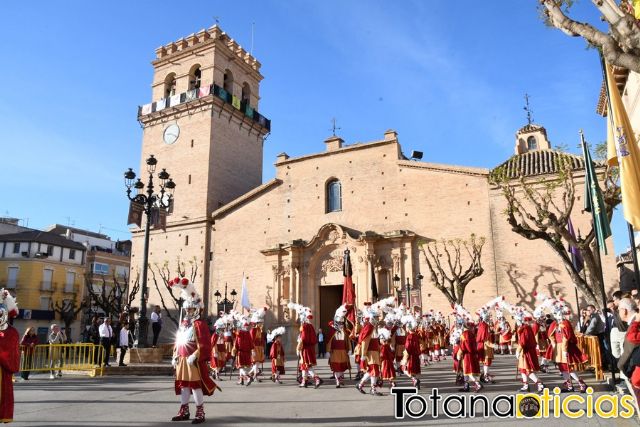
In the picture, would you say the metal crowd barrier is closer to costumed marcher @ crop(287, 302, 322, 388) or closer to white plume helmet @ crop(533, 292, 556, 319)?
costumed marcher @ crop(287, 302, 322, 388)

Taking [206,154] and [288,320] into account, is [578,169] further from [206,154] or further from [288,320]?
[206,154]

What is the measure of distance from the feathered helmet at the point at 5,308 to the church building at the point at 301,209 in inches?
878

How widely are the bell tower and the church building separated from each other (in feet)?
0.29

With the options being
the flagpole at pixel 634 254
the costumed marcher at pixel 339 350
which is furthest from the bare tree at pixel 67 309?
the flagpole at pixel 634 254

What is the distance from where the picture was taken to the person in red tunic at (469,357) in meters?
11.0

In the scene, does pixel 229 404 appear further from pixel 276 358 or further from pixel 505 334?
pixel 505 334

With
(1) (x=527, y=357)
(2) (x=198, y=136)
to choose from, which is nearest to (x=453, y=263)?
(1) (x=527, y=357)

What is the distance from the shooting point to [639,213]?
7836 mm

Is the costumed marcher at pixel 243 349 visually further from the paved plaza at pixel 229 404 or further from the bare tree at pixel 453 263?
the bare tree at pixel 453 263

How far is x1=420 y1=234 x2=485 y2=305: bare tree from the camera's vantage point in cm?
2553

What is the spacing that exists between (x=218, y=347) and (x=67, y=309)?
3573 centimetres

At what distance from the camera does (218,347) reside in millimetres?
15344

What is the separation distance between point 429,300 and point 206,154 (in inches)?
726

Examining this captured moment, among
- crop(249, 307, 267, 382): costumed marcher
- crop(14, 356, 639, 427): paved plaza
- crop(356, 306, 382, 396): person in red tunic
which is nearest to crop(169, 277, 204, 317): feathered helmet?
crop(14, 356, 639, 427): paved plaza
